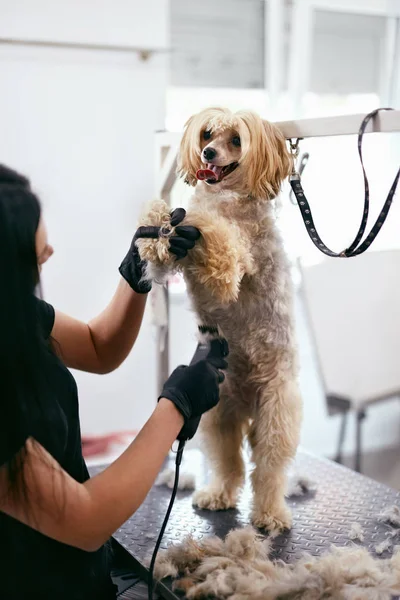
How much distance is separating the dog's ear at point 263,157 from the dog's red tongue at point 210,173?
6 cm

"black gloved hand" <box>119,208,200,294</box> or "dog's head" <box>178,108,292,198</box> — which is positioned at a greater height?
"dog's head" <box>178,108,292,198</box>

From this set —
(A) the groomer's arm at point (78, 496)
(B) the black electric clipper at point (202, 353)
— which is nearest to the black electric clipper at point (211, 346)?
(B) the black electric clipper at point (202, 353)

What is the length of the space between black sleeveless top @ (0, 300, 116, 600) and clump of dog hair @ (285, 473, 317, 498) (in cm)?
54

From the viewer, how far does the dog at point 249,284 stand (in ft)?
3.87

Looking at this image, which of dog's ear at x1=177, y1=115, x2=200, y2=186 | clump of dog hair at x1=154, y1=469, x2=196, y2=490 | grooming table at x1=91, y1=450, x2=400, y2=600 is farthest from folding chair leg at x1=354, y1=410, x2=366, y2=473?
dog's ear at x1=177, y1=115, x2=200, y2=186

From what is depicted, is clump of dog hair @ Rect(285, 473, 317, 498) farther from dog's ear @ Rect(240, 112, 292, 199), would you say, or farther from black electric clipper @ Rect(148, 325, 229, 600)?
dog's ear @ Rect(240, 112, 292, 199)

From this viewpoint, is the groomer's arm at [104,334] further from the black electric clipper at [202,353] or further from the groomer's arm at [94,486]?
the groomer's arm at [94,486]

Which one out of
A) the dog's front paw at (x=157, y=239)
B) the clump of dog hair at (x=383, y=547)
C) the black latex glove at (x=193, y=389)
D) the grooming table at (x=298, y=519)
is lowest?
the grooming table at (x=298, y=519)

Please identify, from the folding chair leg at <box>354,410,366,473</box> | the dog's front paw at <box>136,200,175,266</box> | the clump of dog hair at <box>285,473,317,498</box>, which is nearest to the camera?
the dog's front paw at <box>136,200,175,266</box>

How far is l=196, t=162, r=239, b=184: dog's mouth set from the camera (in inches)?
49.5

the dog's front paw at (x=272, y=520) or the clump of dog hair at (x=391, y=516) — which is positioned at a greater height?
the dog's front paw at (x=272, y=520)

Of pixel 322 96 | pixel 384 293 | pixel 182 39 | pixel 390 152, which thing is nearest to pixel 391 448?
pixel 384 293

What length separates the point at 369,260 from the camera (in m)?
2.82

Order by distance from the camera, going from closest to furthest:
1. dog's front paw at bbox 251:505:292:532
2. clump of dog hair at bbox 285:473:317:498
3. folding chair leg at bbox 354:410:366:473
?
dog's front paw at bbox 251:505:292:532 → clump of dog hair at bbox 285:473:317:498 → folding chair leg at bbox 354:410:366:473
